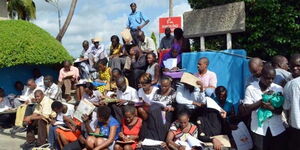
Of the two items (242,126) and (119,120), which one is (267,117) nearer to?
(242,126)

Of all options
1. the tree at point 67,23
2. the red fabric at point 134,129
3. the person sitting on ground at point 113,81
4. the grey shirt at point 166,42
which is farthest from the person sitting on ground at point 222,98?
the tree at point 67,23

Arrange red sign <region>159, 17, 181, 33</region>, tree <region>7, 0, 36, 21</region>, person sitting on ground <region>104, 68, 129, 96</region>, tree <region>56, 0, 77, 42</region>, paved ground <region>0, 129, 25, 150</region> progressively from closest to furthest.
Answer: person sitting on ground <region>104, 68, 129, 96</region> < paved ground <region>0, 129, 25, 150</region> < red sign <region>159, 17, 181, 33</region> < tree <region>56, 0, 77, 42</region> < tree <region>7, 0, 36, 21</region>

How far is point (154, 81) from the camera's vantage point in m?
7.82

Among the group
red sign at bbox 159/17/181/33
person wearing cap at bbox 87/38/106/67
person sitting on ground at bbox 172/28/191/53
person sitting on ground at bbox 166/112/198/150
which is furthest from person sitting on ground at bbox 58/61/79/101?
→ person sitting on ground at bbox 166/112/198/150

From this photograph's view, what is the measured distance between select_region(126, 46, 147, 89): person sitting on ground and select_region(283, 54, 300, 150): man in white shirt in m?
4.00

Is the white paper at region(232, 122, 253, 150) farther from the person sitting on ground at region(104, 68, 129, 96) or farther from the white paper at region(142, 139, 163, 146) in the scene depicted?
the person sitting on ground at region(104, 68, 129, 96)

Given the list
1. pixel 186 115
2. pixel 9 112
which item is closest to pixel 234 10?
pixel 186 115

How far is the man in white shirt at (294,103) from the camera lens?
4.64 meters

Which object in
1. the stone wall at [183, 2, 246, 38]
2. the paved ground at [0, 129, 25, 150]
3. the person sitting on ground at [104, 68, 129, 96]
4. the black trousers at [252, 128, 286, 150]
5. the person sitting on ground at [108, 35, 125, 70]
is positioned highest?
the stone wall at [183, 2, 246, 38]

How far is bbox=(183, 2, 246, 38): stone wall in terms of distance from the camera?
24.8 feet

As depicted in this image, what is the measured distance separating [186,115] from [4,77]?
7.36m

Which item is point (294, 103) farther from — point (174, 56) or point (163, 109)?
point (174, 56)

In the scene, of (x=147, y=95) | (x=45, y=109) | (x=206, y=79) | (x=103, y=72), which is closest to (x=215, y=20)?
(x=206, y=79)

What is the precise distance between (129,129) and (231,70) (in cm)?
227
